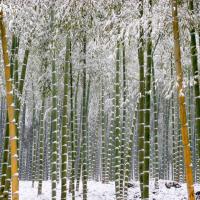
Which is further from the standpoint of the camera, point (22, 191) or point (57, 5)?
point (22, 191)

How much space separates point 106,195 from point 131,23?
365 inches

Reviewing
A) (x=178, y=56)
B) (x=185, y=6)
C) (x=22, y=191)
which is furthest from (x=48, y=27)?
(x=22, y=191)

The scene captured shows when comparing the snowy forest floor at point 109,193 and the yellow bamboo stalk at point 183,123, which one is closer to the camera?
the yellow bamboo stalk at point 183,123

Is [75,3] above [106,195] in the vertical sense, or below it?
above

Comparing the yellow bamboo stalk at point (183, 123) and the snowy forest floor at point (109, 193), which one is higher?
the yellow bamboo stalk at point (183, 123)

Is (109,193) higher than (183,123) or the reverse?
the reverse

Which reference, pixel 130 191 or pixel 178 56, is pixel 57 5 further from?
pixel 130 191

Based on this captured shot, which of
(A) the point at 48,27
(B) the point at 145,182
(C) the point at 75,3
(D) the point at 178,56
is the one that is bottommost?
(B) the point at 145,182

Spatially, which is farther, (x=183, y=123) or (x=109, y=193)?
(x=109, y=193)

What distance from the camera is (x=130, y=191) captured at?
45.7 feet

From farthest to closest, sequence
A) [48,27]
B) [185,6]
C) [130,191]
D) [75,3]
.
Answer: [130,191] → [48,27] → [185,6] → [75,3]

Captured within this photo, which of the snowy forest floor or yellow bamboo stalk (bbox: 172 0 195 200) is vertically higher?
yellow bamboo stalk (bbox: 172 0 195 200)

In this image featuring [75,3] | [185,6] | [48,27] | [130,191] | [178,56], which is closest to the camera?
[178,56]

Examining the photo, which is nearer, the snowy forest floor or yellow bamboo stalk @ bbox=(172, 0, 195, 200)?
yellow bamboo stalk @ bbox=(172, 0, 195, 200)
